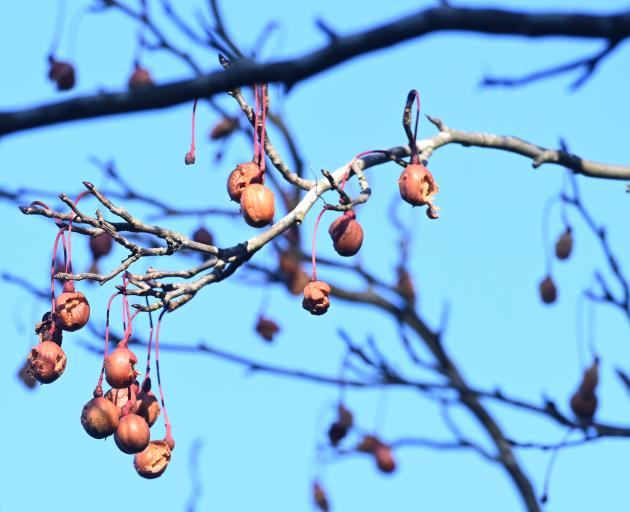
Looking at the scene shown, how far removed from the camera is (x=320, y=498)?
320 inches

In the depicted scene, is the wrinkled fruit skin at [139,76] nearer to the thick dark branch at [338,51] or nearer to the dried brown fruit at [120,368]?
the dried brown fruit at [120,368]

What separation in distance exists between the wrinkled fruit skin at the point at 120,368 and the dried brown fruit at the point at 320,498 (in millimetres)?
4870

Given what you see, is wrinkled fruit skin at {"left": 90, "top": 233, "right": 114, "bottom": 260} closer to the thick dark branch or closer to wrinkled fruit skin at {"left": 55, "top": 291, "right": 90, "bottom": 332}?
wrinkled fruit skin at {"left": 55, "top": 291, "right": 90, "bottom": 332}

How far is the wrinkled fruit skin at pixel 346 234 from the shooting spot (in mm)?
3617

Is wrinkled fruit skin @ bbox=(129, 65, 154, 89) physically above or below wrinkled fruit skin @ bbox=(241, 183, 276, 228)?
above

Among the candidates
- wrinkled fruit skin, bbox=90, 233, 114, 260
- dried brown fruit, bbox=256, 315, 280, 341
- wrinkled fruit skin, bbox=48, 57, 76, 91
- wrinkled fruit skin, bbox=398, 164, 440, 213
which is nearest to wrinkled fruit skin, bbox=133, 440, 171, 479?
wrinkled fruit skin, bbox=398, 164, 440, 213

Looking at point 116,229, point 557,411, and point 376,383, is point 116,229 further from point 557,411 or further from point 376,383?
point 376,383

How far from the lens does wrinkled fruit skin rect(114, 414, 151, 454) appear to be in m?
3.39

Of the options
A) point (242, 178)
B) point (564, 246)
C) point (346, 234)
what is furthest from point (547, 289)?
point (242, 178)

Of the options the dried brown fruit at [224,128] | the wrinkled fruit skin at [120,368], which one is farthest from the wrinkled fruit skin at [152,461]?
the dried brown fruit at [224,128]

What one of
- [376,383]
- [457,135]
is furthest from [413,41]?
[376,383]

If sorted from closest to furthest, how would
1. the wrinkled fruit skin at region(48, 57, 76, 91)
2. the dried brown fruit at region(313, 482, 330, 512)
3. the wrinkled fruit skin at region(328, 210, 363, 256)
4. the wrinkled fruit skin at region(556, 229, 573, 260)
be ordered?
the wrinkled fruit skin at region(328, 210, 363, 256) → the wrinkled fruit skin at region(556, 229, 573, 260) → the wrinkled fruit skin at region(48, 57, 76, 91) → the dried brown fruit at region(313, 482, 330, 512)

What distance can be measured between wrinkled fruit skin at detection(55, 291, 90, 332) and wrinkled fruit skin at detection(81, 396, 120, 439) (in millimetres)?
244

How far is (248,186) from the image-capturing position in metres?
3.63
